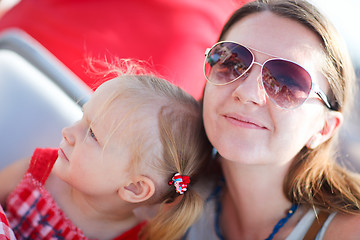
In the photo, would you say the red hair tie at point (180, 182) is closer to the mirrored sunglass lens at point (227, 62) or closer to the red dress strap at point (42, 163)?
the mirrored sunglass lens at point (227, 62)

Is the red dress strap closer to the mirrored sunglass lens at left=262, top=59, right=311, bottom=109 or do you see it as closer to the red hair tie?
the red hair tie

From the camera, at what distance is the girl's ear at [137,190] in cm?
130

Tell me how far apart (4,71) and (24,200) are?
627 millimetres

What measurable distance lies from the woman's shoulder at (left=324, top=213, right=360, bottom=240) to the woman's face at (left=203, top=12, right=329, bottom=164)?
10.6 inches

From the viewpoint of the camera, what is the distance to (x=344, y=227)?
127cm

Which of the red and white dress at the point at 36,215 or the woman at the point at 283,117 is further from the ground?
the red and white dress at the point at 36,215

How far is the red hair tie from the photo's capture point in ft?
4.25

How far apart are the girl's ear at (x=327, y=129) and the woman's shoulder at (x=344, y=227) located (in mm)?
242

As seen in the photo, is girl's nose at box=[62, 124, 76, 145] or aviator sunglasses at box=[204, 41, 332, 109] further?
girl's nose at box=[62, 124, 76, 145]

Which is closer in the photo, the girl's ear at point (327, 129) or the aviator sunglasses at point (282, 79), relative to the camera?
the aviator sunglasses at point (282, 79)

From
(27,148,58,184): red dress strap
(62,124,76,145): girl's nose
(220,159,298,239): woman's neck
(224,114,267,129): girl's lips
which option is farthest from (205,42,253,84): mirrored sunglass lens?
(27,148,58,184): red dress strap

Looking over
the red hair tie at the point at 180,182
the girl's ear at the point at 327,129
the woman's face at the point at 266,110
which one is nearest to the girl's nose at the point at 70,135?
the red hair tie at the point at 180,182

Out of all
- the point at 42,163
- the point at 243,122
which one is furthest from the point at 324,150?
the point at 42,163

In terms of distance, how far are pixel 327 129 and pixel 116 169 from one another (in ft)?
2.27
